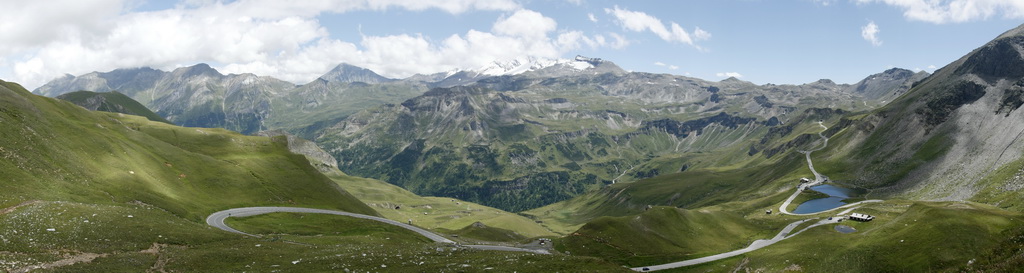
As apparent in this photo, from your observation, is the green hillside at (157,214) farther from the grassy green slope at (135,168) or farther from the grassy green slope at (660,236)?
the grassy green slope at (660,236)

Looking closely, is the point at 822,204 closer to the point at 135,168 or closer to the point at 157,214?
the point at 157,214

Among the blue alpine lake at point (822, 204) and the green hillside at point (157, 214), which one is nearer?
the green hillside at point (157, 214)

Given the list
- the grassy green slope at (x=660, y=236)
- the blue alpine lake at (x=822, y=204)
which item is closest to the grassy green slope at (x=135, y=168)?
the grassy green slope at (x=660, y=236)

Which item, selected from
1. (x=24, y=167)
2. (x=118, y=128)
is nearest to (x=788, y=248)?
(x=24, y=167)

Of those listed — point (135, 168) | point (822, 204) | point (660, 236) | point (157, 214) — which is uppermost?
point (135, 168)

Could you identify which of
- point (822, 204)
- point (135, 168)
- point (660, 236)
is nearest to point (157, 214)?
point (135, 168)

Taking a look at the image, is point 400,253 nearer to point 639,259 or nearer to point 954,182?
point 639,259

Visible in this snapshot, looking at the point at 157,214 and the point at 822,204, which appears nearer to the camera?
the point at 157,214

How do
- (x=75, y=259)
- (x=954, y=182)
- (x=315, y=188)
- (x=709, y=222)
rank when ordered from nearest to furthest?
(x=75, y=259) < (x=709, y=222) < (x=315, y=188) < (x=954, y=182)

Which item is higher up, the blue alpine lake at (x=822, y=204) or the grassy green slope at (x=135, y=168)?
the grassy green slope at (x=135, y=168)

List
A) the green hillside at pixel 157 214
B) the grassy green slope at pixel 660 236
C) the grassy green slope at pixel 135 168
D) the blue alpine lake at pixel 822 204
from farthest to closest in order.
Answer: the blue alpine lake at pixel 822 204
the grassy green slope at pixel 660 236
the grassy green slope at pixel 135 168
the green hillside at pixel 157 214

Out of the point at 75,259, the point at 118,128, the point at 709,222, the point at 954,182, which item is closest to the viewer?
the point at 75,259

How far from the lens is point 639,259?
9038cm

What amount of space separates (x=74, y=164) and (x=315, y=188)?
69.2m
